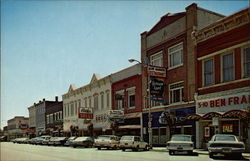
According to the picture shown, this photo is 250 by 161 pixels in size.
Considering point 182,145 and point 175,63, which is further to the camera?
point 175,63

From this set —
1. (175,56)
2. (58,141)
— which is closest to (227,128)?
(175,56)

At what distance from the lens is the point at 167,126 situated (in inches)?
1352

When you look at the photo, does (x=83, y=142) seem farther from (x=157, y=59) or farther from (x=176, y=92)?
(x=157, y=59)

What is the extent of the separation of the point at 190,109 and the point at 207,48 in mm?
5639

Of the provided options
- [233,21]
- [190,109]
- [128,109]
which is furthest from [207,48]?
[128,109]

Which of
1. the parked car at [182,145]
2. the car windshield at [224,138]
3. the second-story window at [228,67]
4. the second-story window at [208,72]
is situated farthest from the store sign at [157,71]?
the car windshield at [224,138]

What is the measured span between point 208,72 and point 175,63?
5579mm

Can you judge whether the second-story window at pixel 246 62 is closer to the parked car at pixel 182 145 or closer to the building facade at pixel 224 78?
the building facade at pixel 224 78

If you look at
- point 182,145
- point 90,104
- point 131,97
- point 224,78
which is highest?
point 224,78

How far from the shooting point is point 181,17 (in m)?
33.2

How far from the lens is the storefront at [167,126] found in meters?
31.0

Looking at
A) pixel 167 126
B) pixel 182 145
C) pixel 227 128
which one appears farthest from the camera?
pixel 167 126

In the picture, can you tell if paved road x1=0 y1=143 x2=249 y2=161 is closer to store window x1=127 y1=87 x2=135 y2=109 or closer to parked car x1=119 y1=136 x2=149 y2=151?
parked car x1=119 y1=136 x2=149 y2=151

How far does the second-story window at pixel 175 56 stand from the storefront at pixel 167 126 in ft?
14.9
